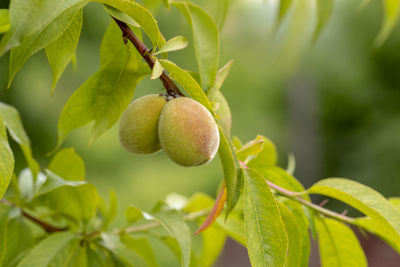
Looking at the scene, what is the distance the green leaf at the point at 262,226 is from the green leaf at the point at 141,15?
124 millimetres

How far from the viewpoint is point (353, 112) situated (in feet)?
19.7

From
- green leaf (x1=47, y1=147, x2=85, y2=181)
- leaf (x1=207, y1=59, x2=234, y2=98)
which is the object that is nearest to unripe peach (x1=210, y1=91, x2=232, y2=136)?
leaf (x1=207, y1=59, x2=234, y2=98)

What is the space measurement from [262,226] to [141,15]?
173mm

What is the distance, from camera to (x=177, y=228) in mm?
423

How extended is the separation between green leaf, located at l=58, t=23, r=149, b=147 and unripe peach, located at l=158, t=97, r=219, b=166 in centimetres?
7

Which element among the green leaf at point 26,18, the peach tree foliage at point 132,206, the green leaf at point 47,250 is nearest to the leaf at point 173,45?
the peach tree foliage at point 132,206

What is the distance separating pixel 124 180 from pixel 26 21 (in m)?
4.30

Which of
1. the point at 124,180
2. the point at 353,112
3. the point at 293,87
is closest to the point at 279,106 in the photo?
the point at 293,87

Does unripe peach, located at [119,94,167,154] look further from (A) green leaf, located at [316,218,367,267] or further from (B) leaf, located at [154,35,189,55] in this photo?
(A) green leaf, located at [316,218,367,267]

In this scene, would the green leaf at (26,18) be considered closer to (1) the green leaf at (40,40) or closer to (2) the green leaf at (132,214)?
(1) the green leaf at (40,40)

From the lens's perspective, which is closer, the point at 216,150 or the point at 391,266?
the point at 216,150

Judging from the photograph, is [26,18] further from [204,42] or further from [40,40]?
[204,42]

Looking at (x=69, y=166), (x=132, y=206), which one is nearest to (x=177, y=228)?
(x=132, y=206)

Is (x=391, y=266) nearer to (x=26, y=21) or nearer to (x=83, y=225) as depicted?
(x=83, y=225)
